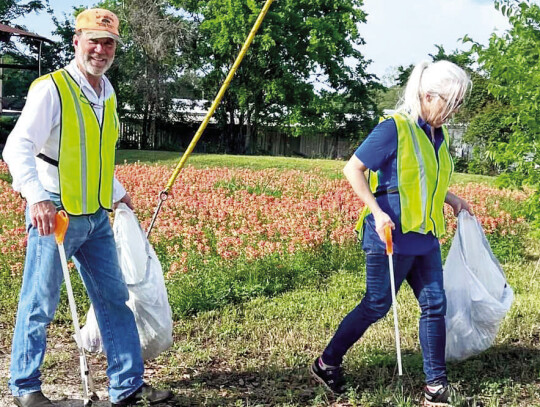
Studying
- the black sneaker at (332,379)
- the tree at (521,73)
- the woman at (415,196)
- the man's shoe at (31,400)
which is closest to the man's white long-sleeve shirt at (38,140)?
the man's shoe at (31,400)

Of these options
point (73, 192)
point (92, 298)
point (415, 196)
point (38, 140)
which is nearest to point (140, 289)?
point (92, 298)

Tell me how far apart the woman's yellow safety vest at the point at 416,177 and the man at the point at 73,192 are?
4.57 ft

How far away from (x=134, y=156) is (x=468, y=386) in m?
20.0

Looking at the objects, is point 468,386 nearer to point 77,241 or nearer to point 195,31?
point 77,241

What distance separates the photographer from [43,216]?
3.19 m

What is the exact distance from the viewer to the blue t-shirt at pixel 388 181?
3.60 m

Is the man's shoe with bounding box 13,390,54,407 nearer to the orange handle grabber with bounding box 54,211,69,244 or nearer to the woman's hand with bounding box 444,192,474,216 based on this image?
the orange handle grabber with bounding box 54,211,69,244

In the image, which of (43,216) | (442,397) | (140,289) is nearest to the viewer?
(43,216)

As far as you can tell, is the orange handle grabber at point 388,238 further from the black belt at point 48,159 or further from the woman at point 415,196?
the black belt at point 48,159

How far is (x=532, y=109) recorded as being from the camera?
20.5 feet

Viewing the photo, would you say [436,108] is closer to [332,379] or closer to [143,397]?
[332,379]

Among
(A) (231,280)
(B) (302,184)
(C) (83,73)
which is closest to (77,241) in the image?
(C) (83,73)

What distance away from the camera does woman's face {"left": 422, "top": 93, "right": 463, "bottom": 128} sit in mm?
3545

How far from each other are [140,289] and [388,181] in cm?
145
